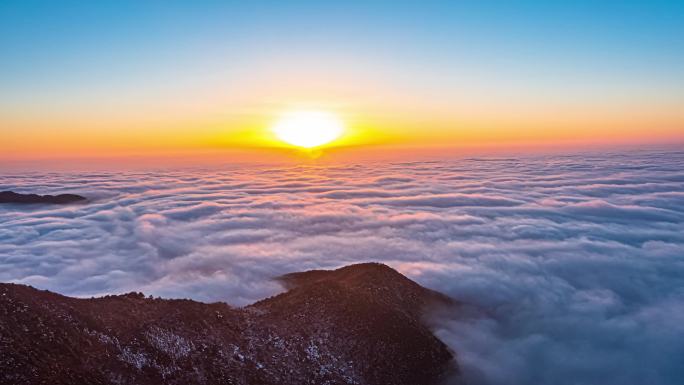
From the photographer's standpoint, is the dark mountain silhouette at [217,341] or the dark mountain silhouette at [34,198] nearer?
the dark mountain silhouette at [217,341]

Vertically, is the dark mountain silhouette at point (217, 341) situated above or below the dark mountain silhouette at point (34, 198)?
above

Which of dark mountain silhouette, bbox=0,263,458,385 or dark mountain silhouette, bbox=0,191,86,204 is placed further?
dark mountain silhouette, bbox=0,191,86,204

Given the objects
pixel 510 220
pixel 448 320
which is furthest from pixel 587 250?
pixel 448 320

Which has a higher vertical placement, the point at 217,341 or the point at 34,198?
the point at 217,341

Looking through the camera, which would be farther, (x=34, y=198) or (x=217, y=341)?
(x=34, y=198)

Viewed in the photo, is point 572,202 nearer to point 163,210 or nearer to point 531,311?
point 531,311
